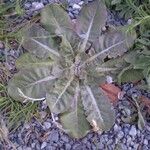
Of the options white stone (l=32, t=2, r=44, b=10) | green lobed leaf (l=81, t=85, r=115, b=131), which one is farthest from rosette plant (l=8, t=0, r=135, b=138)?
white stone (l=32, t=2, r=44, b=10)

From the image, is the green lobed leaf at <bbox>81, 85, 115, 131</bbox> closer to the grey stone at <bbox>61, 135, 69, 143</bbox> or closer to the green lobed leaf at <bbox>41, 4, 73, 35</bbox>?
the grey stone at <bbox>61, 135, 69, 143</bbox>

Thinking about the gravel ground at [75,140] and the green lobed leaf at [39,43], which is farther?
the green lobed leaf at [39,43]

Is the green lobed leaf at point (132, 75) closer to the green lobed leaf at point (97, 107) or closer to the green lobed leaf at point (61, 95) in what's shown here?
the green lobed leaf at point (97, 107)

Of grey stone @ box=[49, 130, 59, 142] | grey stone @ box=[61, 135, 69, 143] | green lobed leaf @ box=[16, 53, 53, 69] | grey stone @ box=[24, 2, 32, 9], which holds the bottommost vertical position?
grey stone @ box=[61, 135, 69, 143]

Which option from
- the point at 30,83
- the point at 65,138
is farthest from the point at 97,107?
the point at 30,83

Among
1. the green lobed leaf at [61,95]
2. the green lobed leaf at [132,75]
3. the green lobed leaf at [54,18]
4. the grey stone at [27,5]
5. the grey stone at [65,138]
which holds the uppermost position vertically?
the grey stone at [27,5]

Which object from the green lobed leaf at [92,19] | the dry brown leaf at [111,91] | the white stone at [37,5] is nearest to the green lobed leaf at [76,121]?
the dry brown leaf at [111,91]

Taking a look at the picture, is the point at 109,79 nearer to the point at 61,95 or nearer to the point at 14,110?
the point at 61,95

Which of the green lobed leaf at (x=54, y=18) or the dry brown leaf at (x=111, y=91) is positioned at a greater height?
the green lobed leaf at (x=54, y=18)

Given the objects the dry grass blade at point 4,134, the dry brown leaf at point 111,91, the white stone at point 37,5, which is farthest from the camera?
the white stone at point 37,5
